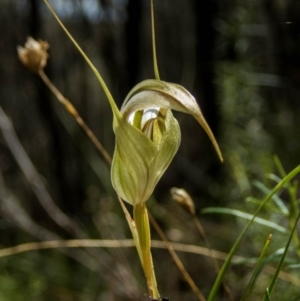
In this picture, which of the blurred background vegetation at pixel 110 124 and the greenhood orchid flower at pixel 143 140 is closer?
the greenhood orchid flower at pixel 143 140

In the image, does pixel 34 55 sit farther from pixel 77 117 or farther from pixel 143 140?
pixel 143 140

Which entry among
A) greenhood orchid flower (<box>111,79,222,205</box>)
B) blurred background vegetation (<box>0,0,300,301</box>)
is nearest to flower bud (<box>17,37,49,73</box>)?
greenhood orchid flower (<box>111,79,222,205</box>)

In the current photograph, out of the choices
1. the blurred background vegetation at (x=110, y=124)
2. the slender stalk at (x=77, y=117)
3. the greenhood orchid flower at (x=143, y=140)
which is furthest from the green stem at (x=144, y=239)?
the blurred background vegetation at (x=110, y=124)

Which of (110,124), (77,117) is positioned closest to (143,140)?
(77,117)

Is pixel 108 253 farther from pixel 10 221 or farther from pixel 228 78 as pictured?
pixel 228 78

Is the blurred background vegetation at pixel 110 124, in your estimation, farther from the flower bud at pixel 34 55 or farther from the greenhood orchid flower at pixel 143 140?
the greenhood orchid flower at pixel 143 140

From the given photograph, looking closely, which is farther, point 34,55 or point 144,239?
point 34,55

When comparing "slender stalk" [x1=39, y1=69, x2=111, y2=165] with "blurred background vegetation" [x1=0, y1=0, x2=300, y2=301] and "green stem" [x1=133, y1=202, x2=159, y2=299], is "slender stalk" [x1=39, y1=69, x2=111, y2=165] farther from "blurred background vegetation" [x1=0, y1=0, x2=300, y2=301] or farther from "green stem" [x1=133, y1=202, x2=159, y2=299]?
"blurred background vegetation" [x1=0, y1=0, x2=300, y2=301]
